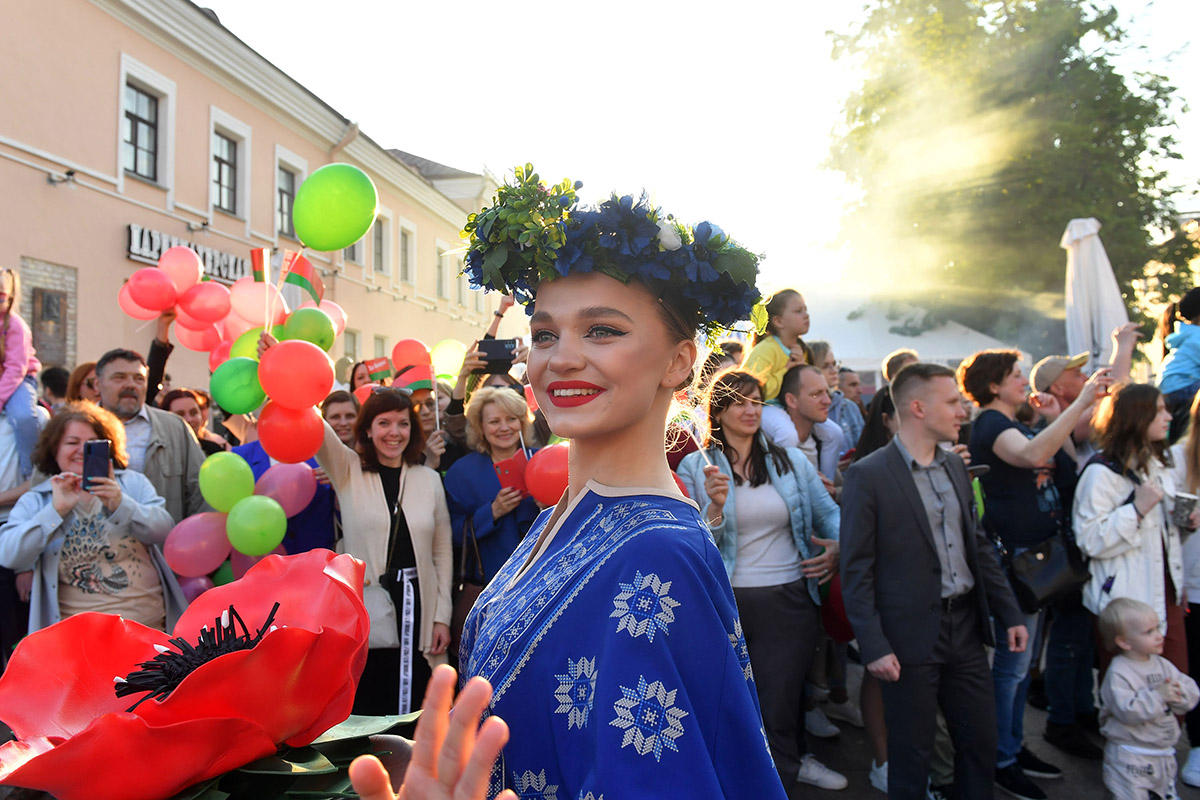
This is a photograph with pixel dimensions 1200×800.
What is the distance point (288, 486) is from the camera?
4.38 meters

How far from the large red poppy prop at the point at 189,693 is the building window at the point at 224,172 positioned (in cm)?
1511

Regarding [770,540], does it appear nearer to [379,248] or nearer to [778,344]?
[778,344]

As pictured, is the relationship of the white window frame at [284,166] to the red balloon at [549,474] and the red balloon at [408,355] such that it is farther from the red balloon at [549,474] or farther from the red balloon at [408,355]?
the red balloon at [549,474]

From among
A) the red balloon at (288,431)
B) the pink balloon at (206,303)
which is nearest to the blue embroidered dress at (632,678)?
the red balloon at (288,431)

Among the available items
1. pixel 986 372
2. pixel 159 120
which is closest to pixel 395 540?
pixel 986 372

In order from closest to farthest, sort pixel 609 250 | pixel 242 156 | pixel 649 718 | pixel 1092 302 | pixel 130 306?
pixel 649 718 < pixel 609 250 < pixel 130 306 < pixel 1092 302 < pixel 242 156

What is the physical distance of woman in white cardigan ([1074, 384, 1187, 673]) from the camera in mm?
4355

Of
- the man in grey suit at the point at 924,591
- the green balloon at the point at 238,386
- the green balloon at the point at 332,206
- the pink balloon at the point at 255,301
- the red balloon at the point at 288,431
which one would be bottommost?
the man in grey suit at the point at 924,591

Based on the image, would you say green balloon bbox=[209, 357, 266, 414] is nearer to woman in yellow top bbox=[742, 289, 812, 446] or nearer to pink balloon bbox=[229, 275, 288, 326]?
pink balloon bbox=[229, 275, 288, 326]

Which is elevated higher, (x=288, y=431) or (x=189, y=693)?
(x=288, y=431)

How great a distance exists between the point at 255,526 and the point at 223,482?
0.37 meters

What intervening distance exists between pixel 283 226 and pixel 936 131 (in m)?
14.8

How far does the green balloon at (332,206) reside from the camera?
4.26m

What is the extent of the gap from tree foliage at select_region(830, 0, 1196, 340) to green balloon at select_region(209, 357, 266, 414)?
55.4 feet
